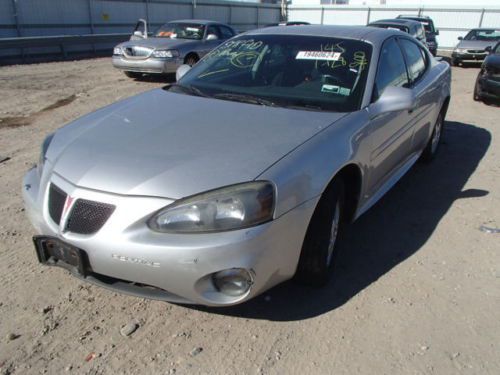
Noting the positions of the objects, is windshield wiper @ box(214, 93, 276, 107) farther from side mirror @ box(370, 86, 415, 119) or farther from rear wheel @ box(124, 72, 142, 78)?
rear wheel @ box(124, 72, 142, 78)

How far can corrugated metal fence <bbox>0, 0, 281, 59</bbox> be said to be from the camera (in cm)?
1609

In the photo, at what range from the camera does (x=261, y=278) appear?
7.95ft

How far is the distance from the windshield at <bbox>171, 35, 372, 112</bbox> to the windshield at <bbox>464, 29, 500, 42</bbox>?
16273mm

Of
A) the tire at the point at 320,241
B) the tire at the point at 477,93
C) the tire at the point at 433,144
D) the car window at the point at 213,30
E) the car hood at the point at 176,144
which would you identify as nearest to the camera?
the car hood at the point at 176,144

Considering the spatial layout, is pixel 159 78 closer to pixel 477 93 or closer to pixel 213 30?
pixel 213 30

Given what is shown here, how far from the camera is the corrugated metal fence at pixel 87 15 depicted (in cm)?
1609

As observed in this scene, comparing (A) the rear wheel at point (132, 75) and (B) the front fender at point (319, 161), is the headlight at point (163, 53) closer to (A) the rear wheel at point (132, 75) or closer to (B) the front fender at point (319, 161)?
(A) the rear wheel at point (132, 75)

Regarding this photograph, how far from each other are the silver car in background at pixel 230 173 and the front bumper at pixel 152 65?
287 inches

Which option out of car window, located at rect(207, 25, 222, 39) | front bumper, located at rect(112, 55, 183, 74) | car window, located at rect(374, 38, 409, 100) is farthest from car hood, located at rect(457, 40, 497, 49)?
car window, located at rect(374, 38, 409, 100)

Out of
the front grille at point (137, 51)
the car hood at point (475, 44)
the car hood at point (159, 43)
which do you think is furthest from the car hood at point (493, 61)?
the car hood at point (475, 44)

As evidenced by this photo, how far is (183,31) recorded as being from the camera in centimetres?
1237

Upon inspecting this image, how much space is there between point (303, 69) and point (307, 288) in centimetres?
168

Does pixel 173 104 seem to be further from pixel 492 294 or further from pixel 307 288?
pixel 492 294

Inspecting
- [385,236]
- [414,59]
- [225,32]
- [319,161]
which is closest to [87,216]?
[319,161]
